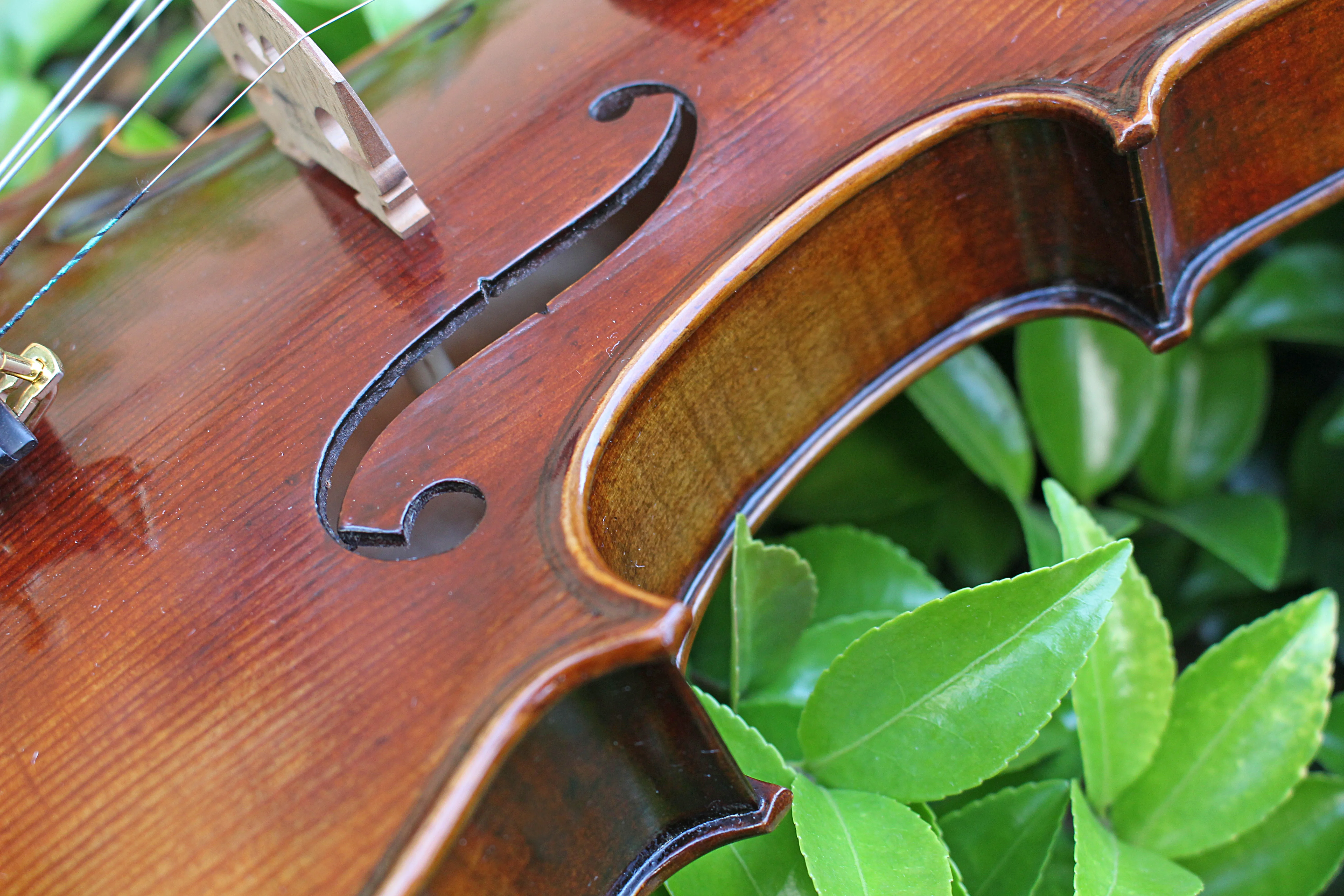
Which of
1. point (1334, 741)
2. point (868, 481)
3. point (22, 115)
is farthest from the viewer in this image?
point (22, 115)

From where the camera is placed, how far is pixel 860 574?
32.1 inches

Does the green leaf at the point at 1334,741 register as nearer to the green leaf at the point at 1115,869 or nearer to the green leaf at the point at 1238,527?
the green leaf at the point at 1238,527

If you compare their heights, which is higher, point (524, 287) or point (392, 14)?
point (392, 14)

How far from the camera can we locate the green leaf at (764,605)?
2.00 ft

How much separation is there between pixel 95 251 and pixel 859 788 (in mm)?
653

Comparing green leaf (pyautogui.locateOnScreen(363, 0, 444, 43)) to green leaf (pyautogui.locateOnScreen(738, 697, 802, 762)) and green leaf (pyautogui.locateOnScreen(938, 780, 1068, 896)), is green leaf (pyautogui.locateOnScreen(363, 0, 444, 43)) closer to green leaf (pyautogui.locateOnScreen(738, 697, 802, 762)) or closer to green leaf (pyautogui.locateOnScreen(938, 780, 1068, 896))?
green leaf (pyautogui.locateOnScreen(738, 697, 802, 762))

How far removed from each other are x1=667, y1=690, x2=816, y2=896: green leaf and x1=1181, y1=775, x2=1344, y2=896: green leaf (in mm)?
347

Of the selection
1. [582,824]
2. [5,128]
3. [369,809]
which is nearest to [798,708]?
[582,824]

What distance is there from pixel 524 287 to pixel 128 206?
10.2 inches

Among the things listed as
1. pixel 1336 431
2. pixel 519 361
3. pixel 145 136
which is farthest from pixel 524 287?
pixel 1336 431

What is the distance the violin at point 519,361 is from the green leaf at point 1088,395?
7.0 inches

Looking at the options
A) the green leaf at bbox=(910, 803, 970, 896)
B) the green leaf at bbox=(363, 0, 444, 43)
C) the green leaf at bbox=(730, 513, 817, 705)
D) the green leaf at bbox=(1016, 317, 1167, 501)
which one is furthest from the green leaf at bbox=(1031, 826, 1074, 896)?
the green leaf at bbox=(363, 0, 444, 43)

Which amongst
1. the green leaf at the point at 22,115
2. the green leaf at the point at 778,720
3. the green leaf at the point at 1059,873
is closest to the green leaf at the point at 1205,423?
the green leaf at the point at 1059,873

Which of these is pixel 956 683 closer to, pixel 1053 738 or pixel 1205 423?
pixel 1053 738
